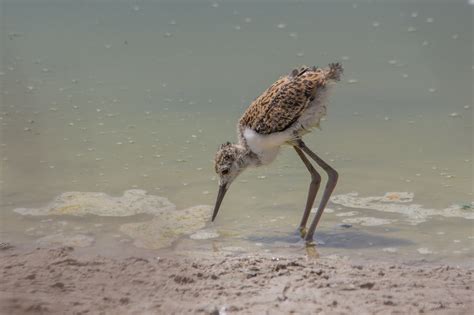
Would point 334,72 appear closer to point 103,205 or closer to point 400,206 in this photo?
point 400,206

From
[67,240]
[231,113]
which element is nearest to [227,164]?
[67,240]

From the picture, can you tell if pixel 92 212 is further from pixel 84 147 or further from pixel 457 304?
pixel 457 304

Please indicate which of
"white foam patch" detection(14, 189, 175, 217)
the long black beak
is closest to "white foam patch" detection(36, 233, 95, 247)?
"white foam patch" detection(14, 189, 175, 217)

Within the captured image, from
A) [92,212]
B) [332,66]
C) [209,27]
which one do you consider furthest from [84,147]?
[209,27]

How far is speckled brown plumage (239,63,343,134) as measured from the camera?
7480 mm

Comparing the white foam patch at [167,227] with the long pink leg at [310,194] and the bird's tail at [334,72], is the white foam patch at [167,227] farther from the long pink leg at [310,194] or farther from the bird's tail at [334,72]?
the bird's tail at [334,72]

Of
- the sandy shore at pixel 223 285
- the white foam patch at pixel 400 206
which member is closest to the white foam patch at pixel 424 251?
the sandy shore at pixel 223 285

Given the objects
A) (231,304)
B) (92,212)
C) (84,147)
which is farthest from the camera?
(84,147)

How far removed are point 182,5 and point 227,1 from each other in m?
0.67

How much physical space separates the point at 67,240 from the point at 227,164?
1.39m

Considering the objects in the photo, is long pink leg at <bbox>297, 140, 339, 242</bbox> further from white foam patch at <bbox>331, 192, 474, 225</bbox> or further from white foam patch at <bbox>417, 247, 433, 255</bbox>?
white foam patch at <bbox>417, 247, 433, 255</bbox>

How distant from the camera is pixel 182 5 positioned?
13.8 meters

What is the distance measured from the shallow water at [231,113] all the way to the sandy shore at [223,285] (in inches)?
19.8

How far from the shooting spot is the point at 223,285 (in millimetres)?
6332
